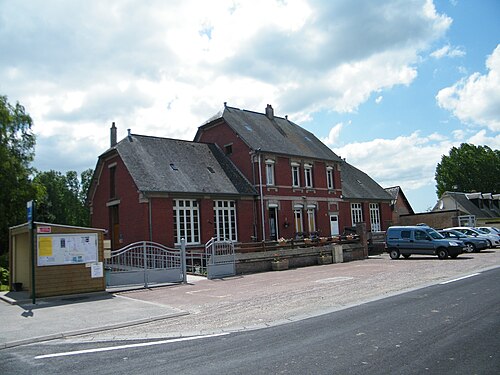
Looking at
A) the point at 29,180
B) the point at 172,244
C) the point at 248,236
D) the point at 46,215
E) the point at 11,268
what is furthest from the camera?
the point at 46,215

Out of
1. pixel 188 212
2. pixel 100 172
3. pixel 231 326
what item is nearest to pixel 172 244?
pixel 188 212

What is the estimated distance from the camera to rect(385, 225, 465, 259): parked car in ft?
78.6

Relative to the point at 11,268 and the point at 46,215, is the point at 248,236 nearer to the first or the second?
the point at 11,268

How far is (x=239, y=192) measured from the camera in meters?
27.7

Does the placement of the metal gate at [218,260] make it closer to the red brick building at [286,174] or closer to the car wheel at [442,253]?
the red brick building at [286,174]

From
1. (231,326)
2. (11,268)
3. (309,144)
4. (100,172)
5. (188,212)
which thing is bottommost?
(231,326)

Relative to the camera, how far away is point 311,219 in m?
32.9

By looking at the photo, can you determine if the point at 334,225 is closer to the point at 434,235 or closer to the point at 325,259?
the point at 325,259

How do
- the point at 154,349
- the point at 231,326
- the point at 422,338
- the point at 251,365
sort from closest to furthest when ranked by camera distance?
the point at 251,365
the point at 422,338
the point at 154,349
the point at 231,326

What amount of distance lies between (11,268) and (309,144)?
24.6 meters

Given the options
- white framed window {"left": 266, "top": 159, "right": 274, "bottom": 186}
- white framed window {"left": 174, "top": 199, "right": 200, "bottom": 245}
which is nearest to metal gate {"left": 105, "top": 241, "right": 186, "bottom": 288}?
white framed window {"left": 174, "top": 199, "right": 200, "bottom": 245}

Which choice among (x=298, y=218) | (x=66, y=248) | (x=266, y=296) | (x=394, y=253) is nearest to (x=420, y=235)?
(x=394, y=253)

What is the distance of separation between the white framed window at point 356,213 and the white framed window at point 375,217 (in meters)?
1.70

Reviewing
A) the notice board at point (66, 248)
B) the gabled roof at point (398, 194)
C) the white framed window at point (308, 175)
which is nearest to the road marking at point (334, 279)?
the notice board at point (66, 248)
